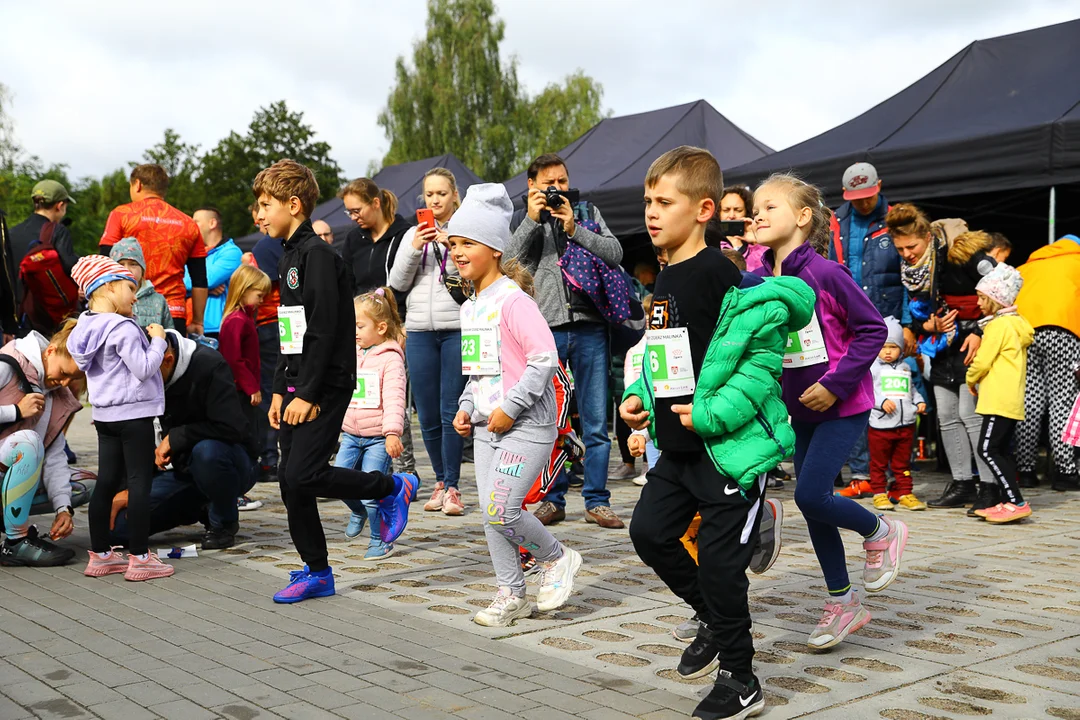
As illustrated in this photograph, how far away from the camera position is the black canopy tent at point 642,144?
13.8m

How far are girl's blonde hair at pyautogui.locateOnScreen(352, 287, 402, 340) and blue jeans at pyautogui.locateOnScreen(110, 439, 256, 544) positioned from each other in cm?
111

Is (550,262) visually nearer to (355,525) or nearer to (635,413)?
(355,525)

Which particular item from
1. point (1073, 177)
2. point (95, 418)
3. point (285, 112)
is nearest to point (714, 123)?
point (1073, 177)

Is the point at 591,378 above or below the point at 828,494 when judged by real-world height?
above

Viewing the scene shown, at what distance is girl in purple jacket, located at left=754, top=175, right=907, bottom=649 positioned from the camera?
4055 mm

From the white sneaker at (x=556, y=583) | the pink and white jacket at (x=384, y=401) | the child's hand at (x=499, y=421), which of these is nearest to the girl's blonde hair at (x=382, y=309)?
the pink and white jacket at (x=384, y=401)

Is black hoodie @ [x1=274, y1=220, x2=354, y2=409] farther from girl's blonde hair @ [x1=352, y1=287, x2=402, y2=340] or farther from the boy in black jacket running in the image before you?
girl's blonde hair @ [x1=352, y1=287, x2=402, y2=340]

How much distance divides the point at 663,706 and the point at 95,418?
11.8ft

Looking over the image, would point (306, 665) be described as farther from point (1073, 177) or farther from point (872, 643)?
point (1073, 177)

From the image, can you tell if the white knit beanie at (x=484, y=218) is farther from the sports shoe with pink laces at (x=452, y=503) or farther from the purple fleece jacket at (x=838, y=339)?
the sports shoe with pink laces at (x=452, y=503)

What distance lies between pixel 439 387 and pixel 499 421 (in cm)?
298

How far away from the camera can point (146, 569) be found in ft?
Answer: 18.3

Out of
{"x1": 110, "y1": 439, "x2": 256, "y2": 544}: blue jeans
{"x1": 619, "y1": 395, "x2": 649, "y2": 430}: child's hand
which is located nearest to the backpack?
{"x1": 110, "y1": 439, "x2": 256, "y2": 544}: blue jeans

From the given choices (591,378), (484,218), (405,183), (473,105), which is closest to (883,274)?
(591,378)
